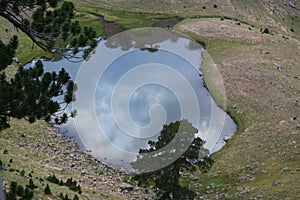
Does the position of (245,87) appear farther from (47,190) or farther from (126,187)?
(47,190)

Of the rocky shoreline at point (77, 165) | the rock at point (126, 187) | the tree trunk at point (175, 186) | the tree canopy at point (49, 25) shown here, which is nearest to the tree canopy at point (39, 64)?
the tree canopy at point (49, 25)

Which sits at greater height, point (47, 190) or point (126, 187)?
point (126, 187)

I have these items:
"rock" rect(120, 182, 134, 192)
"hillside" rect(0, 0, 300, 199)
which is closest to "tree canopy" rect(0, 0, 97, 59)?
"hillside" rect(0, 0, 300, 199)

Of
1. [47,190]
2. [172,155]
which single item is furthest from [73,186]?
[172,155]

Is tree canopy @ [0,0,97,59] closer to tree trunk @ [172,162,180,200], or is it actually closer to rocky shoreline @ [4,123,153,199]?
tree trunk @ [172,162,180,200]

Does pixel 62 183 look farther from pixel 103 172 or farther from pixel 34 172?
pixel 103 172

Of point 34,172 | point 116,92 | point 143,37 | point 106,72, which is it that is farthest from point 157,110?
point 143,37
